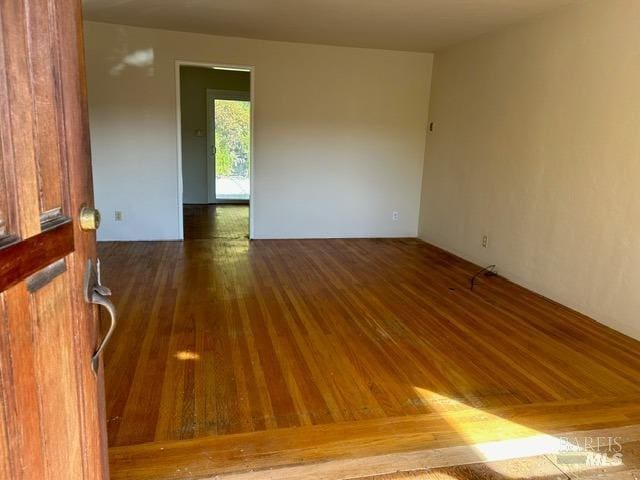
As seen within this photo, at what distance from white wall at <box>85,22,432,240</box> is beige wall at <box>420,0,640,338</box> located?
794 mm

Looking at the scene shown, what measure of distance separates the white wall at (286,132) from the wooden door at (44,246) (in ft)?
14.9

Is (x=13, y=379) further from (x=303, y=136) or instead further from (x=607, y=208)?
(x=303, y=136)

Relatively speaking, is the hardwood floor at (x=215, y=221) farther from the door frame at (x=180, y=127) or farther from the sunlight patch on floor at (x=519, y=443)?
the sunlight patch on floor at (x=519, y=443)

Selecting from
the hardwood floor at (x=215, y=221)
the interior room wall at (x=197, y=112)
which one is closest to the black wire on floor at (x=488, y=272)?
the hardwood floor at (x=215, y=221)

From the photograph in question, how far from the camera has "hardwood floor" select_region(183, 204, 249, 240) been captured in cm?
575

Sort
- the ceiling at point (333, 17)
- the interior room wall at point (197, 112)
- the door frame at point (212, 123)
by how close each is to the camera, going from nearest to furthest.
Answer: the ceiling at point (333, 17) < the interior room wall at point (197, 112) < the door frame at point (212, 123)

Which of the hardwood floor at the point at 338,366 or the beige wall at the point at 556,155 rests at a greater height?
the beige wall at the point at 556,155

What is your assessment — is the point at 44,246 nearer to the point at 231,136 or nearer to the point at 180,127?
the point at 180,127

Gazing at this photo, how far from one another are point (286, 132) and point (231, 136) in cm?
354

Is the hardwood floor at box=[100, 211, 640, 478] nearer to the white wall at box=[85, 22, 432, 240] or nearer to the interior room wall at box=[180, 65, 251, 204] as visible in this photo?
the white wall at box=[85, 22, 432, 240]

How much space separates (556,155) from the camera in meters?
3.50

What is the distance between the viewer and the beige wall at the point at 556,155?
2.91 m

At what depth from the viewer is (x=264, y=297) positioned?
337 centimetres

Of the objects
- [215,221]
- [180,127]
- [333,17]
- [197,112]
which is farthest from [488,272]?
[197,112]
